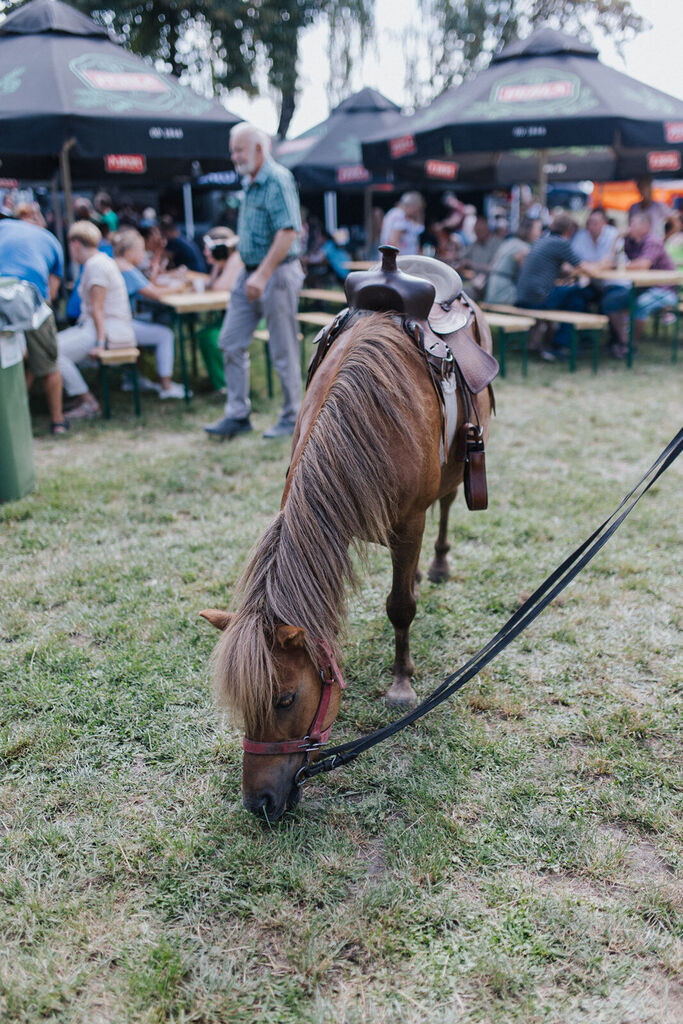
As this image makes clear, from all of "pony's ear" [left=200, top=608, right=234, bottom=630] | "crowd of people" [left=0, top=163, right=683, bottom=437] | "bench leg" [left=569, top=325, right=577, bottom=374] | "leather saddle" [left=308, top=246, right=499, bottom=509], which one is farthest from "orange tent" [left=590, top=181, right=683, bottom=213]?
"pony's ear" [left=200, top=608, right=234, bottom=630]

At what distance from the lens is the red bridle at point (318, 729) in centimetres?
197

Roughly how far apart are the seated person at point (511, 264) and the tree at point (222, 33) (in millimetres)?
13633

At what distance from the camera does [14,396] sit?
4.61m

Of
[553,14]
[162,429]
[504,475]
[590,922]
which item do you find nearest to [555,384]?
[504,475]

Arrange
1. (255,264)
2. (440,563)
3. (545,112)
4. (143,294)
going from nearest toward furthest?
(440,563)
(255,264)
(143,294)
(545,112)

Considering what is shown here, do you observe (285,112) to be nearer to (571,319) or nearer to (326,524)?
(571,319)

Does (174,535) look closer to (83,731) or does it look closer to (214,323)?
(83,731)

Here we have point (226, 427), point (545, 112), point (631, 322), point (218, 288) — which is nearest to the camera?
point (226, 427)

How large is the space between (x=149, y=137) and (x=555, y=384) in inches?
181

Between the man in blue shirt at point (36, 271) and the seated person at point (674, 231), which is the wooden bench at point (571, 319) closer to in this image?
the seated person at point (674, 231)

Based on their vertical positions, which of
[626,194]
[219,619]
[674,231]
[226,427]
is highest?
[626,194]

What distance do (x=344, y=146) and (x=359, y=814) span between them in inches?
504

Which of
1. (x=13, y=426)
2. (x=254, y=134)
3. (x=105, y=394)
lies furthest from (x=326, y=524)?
(x=105, y=394)

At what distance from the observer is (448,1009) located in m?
1.67
